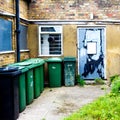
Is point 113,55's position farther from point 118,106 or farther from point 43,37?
point 118,106

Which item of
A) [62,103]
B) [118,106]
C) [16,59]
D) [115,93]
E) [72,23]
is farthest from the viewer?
[72,23]

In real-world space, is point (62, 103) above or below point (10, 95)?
below

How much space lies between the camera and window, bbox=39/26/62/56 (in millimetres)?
13797

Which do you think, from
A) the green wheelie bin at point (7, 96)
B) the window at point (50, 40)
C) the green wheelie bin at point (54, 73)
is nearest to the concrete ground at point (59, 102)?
the green wheelie bin at point (54, 73)

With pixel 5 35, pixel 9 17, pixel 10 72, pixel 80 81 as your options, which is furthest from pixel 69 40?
pixel 10 72

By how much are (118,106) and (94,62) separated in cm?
659

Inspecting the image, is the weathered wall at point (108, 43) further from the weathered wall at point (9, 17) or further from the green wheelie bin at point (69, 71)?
the weathered wall at point (9, 17)

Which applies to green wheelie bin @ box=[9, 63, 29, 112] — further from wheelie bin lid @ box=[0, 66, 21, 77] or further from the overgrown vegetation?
the overgrown vegetation

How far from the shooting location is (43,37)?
13969 millimetres

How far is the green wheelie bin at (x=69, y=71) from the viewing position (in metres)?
13.2

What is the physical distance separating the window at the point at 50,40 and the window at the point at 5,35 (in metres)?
3.19

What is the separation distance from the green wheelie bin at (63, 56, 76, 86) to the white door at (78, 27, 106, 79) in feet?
2.24

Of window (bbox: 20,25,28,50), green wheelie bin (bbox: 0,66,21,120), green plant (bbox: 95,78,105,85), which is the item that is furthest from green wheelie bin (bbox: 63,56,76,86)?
green wheelie bin (bbox: 0,66,21,120)

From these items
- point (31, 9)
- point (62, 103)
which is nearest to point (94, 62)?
point (31, 9)
